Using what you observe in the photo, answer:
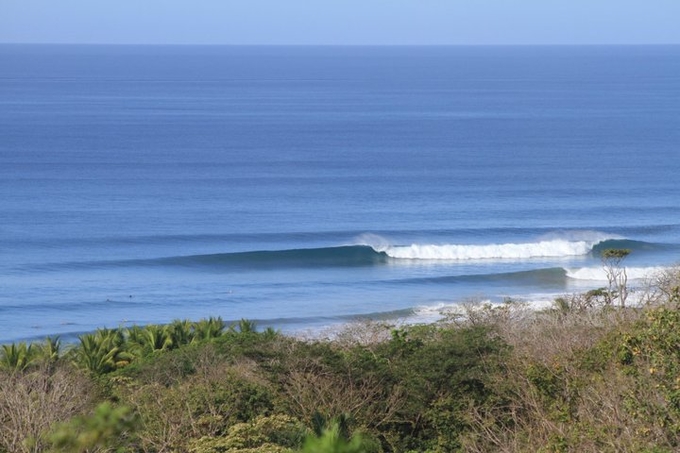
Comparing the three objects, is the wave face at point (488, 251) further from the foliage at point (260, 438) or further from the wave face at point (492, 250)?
the foliage at point (260, 438)

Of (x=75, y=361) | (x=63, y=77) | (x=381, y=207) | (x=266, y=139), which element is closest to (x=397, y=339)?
(x=75, y=361)

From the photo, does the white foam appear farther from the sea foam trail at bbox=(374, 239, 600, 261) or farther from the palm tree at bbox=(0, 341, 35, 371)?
the palm tree at bbox=(0, 341, 35, 371)

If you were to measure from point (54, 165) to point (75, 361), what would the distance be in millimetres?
50992

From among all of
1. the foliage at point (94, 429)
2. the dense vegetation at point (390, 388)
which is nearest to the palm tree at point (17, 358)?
the dense vegetation at point (390, 388)

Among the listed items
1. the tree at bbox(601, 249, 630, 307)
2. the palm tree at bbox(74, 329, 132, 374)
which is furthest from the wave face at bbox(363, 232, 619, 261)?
the palm tree at bbox(74, 329, 132, 374)

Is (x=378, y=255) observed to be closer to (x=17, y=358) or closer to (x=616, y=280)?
(x=616, y=280)

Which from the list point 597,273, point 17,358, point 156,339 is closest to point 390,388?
point 156,339

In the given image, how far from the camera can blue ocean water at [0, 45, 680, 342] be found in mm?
43844

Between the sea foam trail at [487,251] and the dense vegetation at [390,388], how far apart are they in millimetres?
22752

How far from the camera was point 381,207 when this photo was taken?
61562 millimetres

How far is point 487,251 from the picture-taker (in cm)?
5069

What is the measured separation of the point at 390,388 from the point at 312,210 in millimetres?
39858

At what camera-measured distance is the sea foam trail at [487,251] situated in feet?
165

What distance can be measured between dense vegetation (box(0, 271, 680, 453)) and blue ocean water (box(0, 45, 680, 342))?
1513 cm
